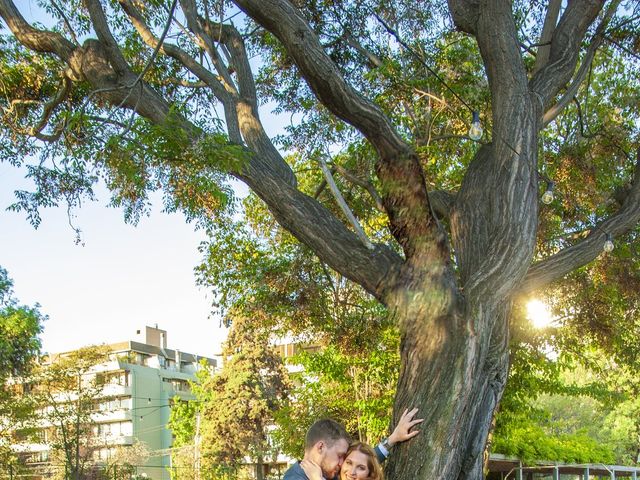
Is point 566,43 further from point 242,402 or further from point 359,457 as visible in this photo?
point 242,402

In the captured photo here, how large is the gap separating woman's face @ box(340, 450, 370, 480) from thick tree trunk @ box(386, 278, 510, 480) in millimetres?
696

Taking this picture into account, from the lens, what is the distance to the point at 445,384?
17.2 feet

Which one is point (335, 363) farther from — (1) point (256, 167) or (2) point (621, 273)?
(1) point (256, 167)

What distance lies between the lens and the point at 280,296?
11586 mm

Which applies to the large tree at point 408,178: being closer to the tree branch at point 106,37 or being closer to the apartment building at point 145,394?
the tree branch at point 106,37

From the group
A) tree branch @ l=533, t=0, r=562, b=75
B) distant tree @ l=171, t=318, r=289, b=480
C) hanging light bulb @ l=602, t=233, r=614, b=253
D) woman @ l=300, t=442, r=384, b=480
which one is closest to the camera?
woman @ l=300, t=442, r=384, b=480

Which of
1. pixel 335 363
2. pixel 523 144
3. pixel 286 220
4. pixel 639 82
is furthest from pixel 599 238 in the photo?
pixel 335 363

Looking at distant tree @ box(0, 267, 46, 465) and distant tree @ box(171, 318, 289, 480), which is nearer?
distant tree @ box(0, 267, 46, 465)

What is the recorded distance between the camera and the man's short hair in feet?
15.4

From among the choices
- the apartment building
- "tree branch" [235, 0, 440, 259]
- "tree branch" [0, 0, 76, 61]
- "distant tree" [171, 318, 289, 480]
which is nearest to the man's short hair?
A: "tree branch" [235, 0, 440, 259]

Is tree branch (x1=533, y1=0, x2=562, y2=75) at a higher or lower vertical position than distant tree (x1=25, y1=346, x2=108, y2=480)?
higher

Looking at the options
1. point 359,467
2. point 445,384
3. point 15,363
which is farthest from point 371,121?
point 15,363

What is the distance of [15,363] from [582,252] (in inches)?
727

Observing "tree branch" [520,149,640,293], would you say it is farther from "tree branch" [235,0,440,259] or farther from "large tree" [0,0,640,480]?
"tree branch" [235,0,440,259]
